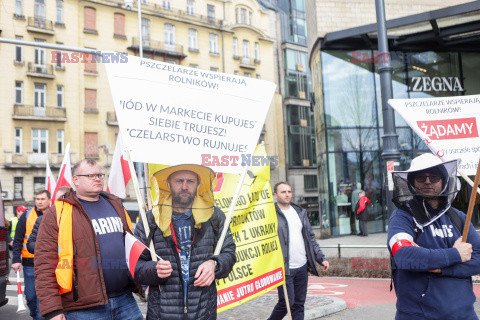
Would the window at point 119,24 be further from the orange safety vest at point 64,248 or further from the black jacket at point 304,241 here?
the orange safety vest at point 64,248

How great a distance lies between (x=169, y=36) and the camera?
143 ft

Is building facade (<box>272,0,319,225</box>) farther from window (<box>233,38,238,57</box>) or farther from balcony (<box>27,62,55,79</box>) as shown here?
balcony (<box>27,62,55,79</box>)

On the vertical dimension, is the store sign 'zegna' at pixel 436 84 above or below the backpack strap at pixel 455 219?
above

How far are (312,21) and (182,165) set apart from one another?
1870 centimetres

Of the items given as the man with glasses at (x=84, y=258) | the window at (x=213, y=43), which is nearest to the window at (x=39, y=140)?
the window at (x=213, y=43)

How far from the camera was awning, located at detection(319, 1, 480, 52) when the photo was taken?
54.1ft

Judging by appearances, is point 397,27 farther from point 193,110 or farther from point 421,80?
point 193,110

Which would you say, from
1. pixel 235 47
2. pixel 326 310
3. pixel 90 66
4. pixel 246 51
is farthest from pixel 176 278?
pixel 246 51

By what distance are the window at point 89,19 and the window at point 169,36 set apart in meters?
6.38

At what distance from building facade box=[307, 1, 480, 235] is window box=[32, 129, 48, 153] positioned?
78.9 feet

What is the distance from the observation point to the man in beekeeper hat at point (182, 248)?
3271 millimetres

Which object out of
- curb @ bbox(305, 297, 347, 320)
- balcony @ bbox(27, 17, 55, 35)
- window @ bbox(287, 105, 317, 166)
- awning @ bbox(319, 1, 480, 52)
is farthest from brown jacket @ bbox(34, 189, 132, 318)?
window @ bbox(287, 105, 317, 166)

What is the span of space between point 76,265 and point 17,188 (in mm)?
34589

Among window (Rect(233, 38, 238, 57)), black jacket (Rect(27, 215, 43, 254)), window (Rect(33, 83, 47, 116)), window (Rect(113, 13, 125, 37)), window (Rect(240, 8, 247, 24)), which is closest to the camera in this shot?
black jacket (Rect(27, 215, 43, 254))
